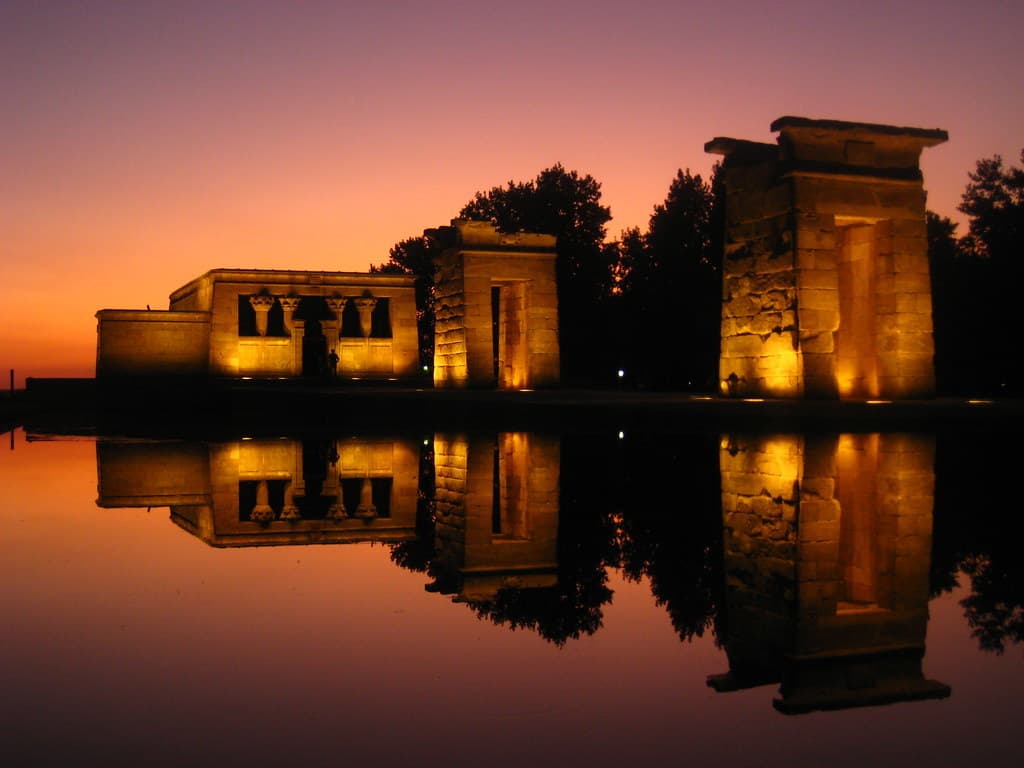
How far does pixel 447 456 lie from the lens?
44.1ft

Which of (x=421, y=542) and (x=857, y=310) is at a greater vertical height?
(x=857, y=310)

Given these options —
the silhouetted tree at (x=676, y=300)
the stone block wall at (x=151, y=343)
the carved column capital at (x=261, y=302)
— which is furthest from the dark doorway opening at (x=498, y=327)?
the stone block wall at (x=151, y=343)

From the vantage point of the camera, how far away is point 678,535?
668 cm

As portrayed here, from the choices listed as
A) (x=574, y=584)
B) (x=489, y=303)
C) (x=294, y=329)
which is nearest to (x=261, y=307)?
(x=294, y=329)

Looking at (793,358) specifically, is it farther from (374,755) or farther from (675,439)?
(374,755)

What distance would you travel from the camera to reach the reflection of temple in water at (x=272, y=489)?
22.9 feet

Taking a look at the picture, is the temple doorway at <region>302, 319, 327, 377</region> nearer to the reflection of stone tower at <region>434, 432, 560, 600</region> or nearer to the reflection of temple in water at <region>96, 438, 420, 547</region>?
the reflection of temple in water at <region>96, 438, 420, 547</region>

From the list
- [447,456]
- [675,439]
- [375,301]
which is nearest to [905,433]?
[675,439]

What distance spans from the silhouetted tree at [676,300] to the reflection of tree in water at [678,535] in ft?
108

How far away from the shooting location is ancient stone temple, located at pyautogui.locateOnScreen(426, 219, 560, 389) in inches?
1227

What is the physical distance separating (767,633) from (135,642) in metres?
2.52

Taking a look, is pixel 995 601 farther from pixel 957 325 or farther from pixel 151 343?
pixel 151 343

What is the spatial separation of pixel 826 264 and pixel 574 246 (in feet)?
121

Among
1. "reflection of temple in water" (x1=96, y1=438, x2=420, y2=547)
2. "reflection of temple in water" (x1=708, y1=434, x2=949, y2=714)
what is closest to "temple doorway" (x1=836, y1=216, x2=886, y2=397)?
"reflection of temple in water" (x1=96, y1=438, x2=420, y2=547)
